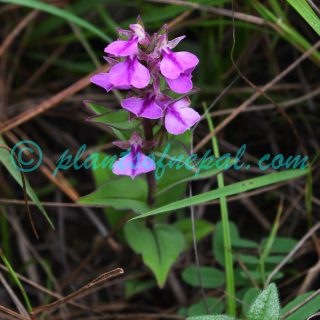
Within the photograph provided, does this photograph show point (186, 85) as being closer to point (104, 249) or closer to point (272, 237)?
point (272, 237)

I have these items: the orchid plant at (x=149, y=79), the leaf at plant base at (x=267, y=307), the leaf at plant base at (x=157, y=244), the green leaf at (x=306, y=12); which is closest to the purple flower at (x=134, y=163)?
the orchid plant at (x=149, y=79)

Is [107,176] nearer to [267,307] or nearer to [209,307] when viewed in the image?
[209,307]

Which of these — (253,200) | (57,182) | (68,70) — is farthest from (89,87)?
(253,200)

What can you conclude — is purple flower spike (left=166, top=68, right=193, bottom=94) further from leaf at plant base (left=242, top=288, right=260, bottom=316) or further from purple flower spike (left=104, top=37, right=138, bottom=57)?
leaf at plant base (left=242, top=288, right=260, bottom=316)

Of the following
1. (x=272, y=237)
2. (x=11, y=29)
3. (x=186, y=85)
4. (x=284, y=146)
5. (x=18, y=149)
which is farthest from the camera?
(x=11, y=29)

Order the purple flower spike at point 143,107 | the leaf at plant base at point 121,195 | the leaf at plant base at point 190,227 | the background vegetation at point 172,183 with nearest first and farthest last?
the purple flower spike at point 143,107 → the leaf at plant base at point 121,195 → the background vegetation at point 172,183 → the leaf at plant base at point 190,227

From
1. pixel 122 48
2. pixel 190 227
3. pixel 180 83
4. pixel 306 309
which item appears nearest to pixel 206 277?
pixel 190 227

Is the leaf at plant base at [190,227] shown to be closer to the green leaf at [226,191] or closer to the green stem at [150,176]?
the green stem at [150,176]
